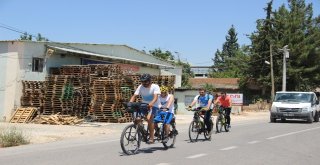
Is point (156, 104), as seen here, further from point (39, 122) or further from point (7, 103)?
point (7, 103)

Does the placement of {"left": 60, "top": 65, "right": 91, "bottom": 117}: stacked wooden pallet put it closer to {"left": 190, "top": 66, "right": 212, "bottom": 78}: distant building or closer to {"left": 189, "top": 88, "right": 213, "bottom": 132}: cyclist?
{"left": 189, "top": 88, "right": 213, "bottom": 132}: cyclist

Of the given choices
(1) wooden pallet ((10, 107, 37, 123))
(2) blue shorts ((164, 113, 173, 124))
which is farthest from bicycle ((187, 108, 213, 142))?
(1) wooden pallet ((10, 107, 37, 123))

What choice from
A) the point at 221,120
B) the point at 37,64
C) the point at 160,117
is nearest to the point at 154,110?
the point at 160,117

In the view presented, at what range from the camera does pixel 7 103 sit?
25344 mm

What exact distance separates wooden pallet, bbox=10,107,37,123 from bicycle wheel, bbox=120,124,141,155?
14.9 metres

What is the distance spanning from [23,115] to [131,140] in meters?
15.6

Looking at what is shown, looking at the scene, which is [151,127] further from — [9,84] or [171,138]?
[9,84]

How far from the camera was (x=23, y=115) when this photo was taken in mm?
25000

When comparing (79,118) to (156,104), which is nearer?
(156,104)

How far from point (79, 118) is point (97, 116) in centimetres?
99

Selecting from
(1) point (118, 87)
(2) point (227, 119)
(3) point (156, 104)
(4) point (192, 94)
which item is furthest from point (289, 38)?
(3) point (156, 104)

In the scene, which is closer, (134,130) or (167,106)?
(134,130)

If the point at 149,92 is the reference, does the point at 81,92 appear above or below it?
above

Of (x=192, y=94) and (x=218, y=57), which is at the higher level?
(x=218, y=57)
